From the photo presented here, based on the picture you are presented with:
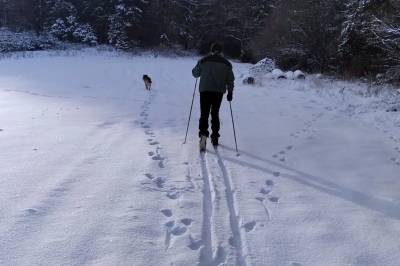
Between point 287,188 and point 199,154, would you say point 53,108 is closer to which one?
point 199,154

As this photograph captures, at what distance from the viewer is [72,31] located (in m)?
45.4

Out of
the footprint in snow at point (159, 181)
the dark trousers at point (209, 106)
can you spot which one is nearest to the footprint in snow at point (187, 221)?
the footprint in snow at point (159, 181)

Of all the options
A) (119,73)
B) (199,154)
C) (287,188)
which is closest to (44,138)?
(199,154)

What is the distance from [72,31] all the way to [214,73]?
40593 mm

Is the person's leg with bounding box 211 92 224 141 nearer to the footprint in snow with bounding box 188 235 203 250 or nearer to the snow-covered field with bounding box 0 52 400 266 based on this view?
the snow-covered field with bounding box 0 52 400 266

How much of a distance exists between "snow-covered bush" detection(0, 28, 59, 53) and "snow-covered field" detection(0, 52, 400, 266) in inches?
1272

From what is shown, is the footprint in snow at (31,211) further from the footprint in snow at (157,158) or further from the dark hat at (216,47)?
the dark hat at (216,47)

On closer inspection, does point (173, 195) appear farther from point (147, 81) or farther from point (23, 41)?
point (23, 41)

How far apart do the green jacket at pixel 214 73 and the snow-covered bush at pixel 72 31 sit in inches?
1529

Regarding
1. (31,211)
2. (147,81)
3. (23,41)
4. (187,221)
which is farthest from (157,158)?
(23,41)

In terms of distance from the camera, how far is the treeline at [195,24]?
88.8 feet

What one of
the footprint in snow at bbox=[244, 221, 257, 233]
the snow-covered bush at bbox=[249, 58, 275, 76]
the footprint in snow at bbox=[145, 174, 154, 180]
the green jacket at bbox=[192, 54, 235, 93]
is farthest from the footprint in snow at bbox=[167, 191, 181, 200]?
the snow-covered bush at bbox=[249, 58, 275, 76]

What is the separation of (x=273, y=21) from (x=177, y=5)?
16.8 metres

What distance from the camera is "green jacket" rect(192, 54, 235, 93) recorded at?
7840mm
